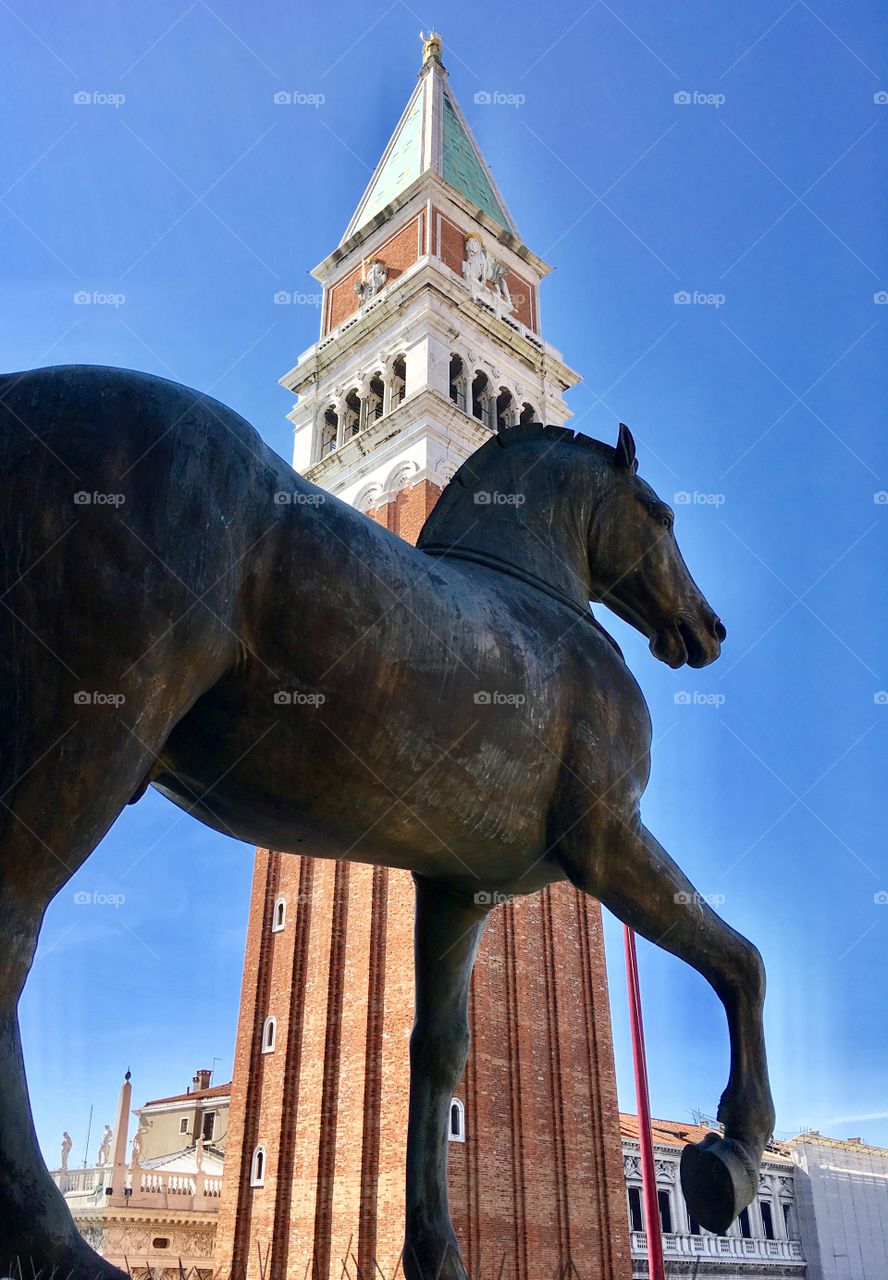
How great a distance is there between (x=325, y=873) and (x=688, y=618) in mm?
21901

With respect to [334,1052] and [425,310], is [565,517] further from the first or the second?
[425,310]

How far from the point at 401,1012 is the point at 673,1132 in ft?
79.2

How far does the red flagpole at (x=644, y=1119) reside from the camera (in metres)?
14.6

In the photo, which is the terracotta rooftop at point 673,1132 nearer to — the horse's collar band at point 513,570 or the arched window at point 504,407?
the arched window at point 504,407

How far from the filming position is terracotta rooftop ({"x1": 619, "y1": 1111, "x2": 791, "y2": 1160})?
3766cm

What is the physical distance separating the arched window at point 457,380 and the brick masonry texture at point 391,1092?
551cm

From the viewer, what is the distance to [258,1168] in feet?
72.9

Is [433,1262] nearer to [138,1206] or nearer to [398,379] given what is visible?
[138,1206]

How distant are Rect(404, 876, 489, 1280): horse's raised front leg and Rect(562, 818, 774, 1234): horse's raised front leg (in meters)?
0.50

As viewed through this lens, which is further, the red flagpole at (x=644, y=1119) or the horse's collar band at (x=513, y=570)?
the red flagpole at (x=644, y=1119)

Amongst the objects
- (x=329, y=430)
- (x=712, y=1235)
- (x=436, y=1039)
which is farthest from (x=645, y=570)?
(x=712, y=1235)

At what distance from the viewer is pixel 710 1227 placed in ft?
8.76

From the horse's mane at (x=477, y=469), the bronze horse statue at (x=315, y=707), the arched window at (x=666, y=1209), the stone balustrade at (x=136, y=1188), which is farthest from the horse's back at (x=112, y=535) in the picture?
the arched window at (x=666, y=1209)

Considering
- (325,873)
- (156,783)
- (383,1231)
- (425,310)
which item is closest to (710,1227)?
(156,783)
